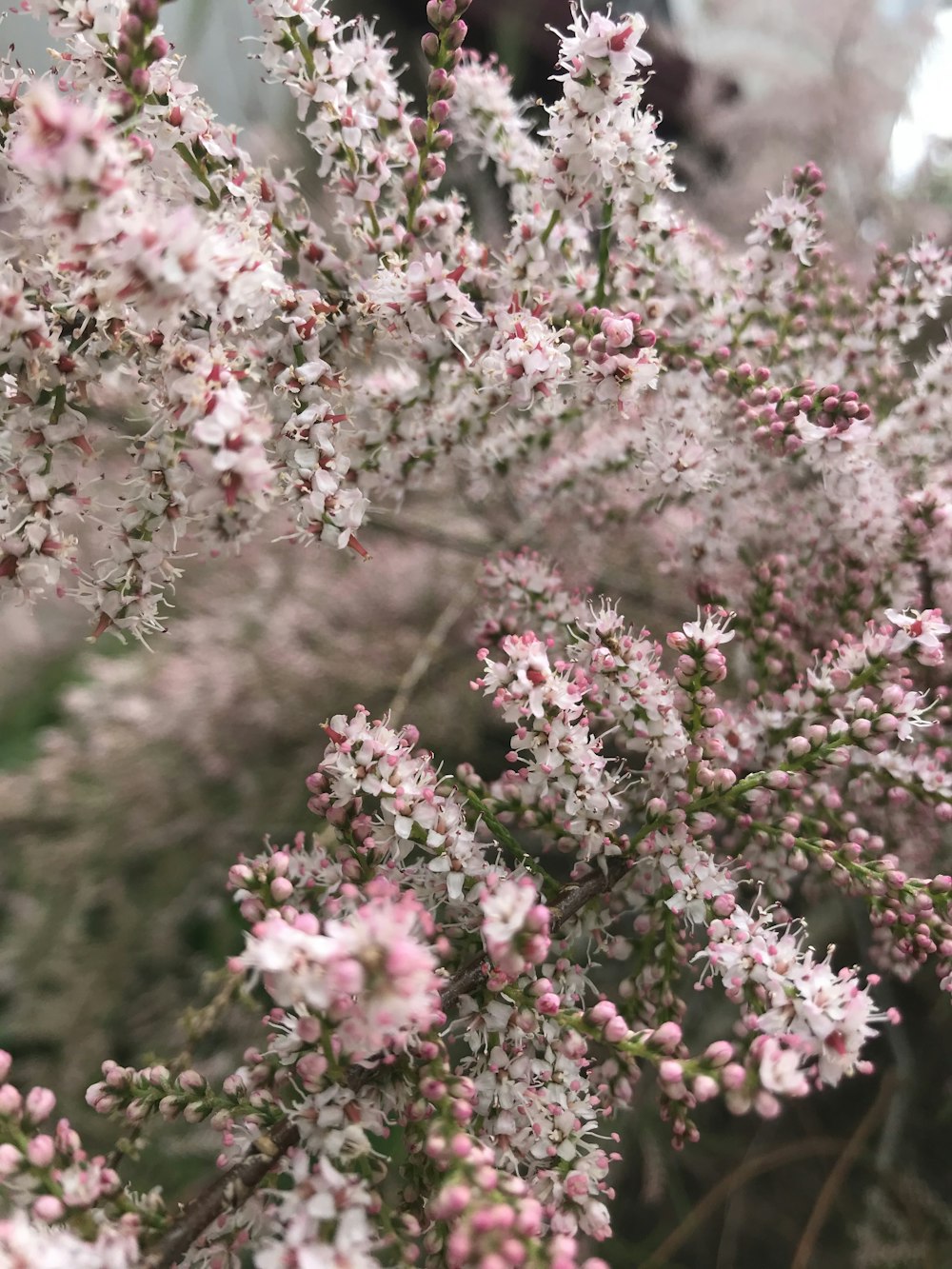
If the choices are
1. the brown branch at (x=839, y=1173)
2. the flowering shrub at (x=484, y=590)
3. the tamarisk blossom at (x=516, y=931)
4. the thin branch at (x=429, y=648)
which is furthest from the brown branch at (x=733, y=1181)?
the tamarisk blossom at (x=516, y=931)

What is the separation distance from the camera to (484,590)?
2.40 ft

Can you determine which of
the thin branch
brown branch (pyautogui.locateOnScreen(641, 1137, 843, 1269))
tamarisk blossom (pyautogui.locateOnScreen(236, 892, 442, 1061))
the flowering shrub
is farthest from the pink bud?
brown branch (pyautogui.locateOnScreen(641, 1137, 843, 1269))

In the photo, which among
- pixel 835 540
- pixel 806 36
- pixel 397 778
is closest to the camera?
pixel 397 778

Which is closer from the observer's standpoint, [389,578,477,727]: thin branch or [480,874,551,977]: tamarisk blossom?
[480,874,551,977]: tamarisk blossom

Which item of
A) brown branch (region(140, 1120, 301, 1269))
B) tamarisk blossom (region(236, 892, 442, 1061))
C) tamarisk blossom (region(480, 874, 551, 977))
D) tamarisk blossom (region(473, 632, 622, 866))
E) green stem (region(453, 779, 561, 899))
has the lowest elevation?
brown branch (region(140, 1120, 301, 1269))

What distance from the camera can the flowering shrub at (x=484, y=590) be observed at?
42 cm

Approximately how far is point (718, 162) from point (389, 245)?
1618 millimetres

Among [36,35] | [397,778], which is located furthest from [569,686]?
[36,35]

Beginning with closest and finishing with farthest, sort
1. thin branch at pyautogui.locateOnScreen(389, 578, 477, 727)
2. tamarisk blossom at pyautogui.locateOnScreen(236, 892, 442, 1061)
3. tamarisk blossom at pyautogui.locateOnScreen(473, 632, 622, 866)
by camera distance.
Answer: tamarisk blossom at pyautogui.locateOnScreen(236, 892, 442, 1061)
tamarisk blossom at pyautogui.locateOnScreen(473, 632, 622, 866)
thin branch at pyautogui.locateOnScreen(389, 578, 477, 727)

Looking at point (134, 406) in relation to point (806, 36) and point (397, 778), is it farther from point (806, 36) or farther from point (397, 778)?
point (806, 36)

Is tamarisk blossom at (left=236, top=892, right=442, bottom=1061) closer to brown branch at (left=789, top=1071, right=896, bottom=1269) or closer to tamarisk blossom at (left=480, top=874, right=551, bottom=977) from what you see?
tamarisk blossom at (left=480, top=874, right=551, bottom=977)

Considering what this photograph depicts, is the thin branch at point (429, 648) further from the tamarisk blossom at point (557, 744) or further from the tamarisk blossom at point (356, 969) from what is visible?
the tamarisk blossom at point (356, 969)

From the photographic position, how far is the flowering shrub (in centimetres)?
42

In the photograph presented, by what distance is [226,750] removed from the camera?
1.27 m
